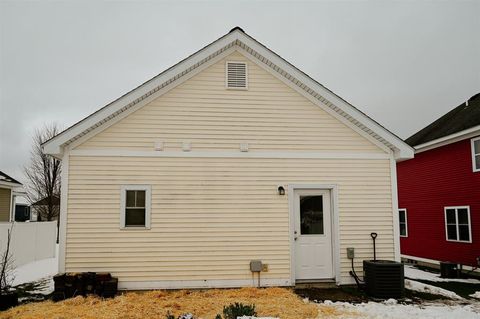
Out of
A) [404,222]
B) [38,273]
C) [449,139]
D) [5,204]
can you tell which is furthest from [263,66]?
[5,204]

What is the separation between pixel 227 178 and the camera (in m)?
8.76

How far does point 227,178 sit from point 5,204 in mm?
13235

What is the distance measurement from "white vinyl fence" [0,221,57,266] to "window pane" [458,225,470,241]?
14958 millimetres

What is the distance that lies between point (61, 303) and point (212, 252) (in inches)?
126

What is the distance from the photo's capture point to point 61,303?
7047 millimetres

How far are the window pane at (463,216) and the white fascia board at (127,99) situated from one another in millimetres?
9387

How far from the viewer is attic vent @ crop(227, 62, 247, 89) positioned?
9133 mm

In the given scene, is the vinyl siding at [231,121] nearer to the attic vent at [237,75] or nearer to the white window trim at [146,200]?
the attic vent at [237,75]

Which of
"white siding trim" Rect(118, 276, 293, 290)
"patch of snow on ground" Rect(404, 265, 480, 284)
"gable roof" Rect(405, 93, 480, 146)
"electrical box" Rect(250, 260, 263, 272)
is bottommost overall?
"patch of snow on ground" Rect(404, 265, 480, 284)

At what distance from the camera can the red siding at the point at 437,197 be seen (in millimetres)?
11742

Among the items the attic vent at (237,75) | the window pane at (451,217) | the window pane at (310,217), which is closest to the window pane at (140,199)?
the attic vent at (237,75)

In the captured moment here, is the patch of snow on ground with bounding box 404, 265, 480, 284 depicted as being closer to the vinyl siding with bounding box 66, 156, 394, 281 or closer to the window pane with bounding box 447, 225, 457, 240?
the window pane with bounding box 447, 225, 457, 240

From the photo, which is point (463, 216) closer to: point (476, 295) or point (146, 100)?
point (476, 295)

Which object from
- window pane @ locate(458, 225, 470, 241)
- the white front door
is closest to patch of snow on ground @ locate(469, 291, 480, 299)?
the white front door
